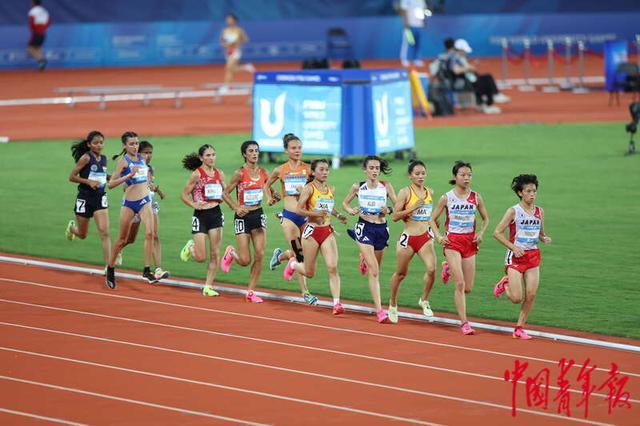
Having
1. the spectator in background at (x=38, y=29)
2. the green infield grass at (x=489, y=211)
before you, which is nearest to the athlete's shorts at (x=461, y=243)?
the green infield grass at (x=489, y=211)

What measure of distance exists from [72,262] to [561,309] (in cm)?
690

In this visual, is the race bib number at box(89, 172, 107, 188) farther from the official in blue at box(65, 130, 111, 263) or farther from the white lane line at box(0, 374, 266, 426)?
the white lane line at box(0, 374, 266, 426)

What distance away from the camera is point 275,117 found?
2658 centimetres

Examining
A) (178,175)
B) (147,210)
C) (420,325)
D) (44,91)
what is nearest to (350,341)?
(420,325)

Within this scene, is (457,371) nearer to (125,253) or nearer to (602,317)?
(602,317)

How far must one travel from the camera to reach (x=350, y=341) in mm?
13469

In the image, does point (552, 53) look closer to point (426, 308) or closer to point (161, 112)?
point (161, 112)

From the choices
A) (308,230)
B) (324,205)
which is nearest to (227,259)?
(308,230)

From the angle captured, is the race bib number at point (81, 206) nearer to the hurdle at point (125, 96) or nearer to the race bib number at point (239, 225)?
the race bib number at point (239, 225)

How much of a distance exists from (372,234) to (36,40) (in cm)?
3573

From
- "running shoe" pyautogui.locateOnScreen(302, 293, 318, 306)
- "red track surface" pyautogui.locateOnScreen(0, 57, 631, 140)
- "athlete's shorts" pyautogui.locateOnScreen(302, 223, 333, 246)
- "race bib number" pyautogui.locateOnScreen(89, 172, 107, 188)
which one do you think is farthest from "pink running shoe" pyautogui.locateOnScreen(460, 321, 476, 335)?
"red track surface" pyautogui.locateOnScreen(0, 57, 631, 140)

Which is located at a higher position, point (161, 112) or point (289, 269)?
point (161, 112)

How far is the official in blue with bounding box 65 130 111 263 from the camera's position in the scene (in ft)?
55.0

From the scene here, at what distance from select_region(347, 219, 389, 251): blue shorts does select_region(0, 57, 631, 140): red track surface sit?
1928cm
